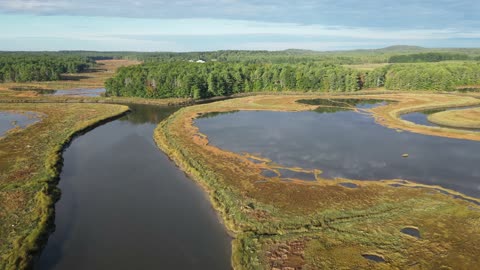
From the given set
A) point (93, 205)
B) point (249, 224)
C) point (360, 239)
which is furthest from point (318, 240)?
Result: point (93, 205)

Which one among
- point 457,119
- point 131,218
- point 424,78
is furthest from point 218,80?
point 131,218

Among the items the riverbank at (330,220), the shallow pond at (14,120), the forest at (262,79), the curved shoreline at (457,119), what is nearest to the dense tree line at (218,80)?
the forest at (262,79)

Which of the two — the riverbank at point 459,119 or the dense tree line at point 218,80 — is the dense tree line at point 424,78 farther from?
the riverbank at point 459,119

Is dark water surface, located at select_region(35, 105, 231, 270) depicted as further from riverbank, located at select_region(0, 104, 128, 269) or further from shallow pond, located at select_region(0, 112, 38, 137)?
shallow pond, located at select_region(0, 112, 38, 137)

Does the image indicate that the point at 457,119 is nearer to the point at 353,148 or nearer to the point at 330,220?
the point at 353,148

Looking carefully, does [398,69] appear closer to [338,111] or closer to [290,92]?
[290,92]

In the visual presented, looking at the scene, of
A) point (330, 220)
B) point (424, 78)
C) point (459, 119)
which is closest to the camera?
point (330, 220)
